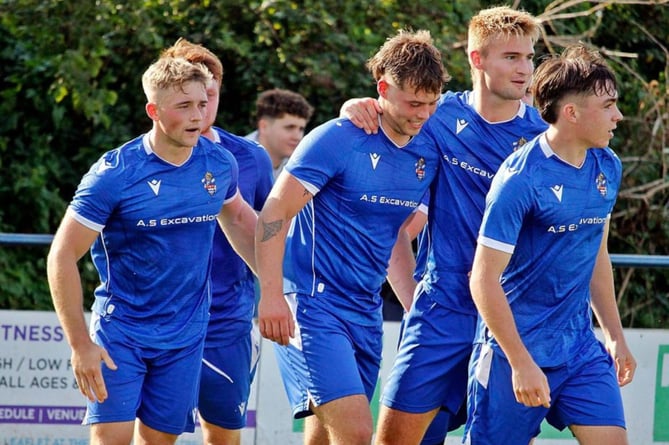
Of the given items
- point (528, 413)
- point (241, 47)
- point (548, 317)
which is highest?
point (241, 47)

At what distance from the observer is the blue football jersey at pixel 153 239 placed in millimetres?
5484

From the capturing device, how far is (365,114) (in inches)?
224

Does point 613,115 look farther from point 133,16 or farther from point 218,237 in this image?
point 133,16

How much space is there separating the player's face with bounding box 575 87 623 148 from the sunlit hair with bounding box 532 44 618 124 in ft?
0.09

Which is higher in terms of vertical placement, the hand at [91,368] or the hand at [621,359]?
the hand at [621,359]

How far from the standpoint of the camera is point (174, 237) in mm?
5602

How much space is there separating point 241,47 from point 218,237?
13.4ft

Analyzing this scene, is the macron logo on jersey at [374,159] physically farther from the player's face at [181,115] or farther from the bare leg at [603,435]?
the bare leg at [603,435]

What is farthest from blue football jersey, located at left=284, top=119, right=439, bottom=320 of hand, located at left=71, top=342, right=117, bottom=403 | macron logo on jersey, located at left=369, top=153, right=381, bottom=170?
hand, located at left=71, top=342, right=117, bottom=403

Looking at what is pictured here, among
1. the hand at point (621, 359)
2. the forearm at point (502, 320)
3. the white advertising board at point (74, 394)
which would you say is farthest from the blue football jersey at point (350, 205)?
the white advertising board at point (74, 394)

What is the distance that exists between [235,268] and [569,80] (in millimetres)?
2158

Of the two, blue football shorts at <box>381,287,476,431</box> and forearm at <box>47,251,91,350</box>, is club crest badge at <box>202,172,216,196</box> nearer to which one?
forearm at <box>47,251,91,350</box>

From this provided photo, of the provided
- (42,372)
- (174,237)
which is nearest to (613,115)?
(174,237)

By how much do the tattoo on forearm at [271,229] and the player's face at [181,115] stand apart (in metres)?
0.50
